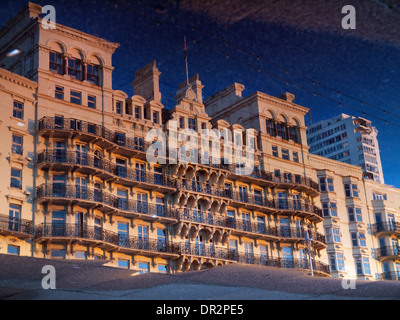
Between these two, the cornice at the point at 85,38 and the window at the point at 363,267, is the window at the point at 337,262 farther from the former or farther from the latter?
the cornice at the point at 85,38

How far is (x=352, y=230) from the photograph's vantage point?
59.6 metres

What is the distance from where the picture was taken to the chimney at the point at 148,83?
51156 mm

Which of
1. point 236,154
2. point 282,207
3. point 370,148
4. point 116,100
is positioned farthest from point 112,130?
point 370,148

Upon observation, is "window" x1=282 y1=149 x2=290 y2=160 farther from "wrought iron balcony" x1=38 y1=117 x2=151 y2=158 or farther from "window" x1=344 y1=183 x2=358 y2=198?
"wrought iron balcony" x1=38 y1=117 x2=151 y2=158

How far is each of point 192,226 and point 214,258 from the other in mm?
2861

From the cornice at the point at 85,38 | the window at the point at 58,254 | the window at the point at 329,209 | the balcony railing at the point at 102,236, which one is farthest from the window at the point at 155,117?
the window at the point at 329,209

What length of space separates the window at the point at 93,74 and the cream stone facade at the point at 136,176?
108mm

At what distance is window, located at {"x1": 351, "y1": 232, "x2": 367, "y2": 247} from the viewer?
194ft

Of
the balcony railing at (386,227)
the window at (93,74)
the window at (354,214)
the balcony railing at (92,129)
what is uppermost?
the window at (93,74)

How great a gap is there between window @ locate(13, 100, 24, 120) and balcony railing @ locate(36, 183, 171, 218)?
498 cm

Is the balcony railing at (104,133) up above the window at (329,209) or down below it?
above

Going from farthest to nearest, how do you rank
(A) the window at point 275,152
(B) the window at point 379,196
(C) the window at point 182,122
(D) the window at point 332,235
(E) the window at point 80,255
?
(B) the window at point 379,196 → (D) the window at point 332,235 → (A) the window at point 275,152 → (C) the window at point 182,122 → (E) the window at point 80,255

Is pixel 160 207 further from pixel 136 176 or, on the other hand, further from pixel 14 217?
pixel 14 217

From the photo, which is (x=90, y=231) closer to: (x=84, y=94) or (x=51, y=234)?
(x=51, y=234)
